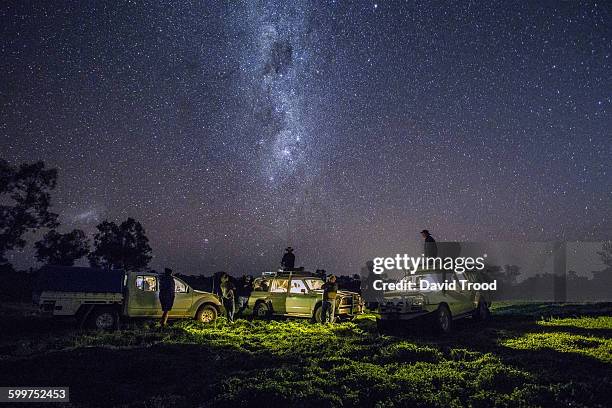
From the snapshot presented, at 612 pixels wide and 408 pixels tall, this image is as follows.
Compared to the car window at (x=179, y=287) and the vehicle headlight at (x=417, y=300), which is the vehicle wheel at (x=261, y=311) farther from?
the vehicle headlight at (x=417, y=300)

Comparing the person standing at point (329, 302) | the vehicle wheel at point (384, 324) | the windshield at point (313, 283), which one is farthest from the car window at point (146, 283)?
the vehicle wheel at point (384, 324)

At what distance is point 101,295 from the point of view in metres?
13.9

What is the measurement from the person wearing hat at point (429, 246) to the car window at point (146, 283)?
30.2 ft

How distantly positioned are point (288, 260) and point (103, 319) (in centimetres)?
775

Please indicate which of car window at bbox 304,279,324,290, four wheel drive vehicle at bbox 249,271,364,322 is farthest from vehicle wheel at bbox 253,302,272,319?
car window at bbox 304,279,324,290

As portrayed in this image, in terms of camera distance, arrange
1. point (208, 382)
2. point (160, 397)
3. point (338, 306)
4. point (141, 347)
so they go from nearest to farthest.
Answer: point (160, 397)
point (208, 382)
point (141, 347)
point (338, 306)

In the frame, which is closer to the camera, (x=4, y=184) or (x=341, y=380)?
(x=341, y=380)

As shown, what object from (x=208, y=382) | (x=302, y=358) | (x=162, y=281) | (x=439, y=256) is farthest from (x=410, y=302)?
(x=162, y=281)

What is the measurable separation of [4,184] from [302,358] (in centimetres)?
3528

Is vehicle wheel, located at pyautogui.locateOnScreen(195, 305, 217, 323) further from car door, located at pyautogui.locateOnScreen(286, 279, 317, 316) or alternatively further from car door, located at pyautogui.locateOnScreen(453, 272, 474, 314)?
car door, located at pyautogui.locateOnScreen(453, 272, 474, 314)

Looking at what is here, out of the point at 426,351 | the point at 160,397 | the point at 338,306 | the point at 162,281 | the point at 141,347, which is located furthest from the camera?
the point at 338,306

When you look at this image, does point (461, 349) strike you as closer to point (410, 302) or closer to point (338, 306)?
point (410, 302)

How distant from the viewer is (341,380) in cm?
732

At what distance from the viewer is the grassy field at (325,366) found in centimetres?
654
